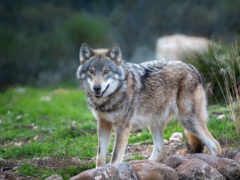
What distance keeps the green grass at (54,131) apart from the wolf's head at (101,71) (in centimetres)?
111

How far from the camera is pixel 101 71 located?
15.2 feet

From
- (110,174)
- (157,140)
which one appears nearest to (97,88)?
(110,174)

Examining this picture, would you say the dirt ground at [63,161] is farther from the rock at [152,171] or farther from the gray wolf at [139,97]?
the rock at [152,171]

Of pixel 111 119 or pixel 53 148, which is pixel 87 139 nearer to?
pixel 53 148

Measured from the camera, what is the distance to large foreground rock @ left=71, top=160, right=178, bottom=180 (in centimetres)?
355

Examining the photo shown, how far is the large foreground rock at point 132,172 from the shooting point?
11.6ft

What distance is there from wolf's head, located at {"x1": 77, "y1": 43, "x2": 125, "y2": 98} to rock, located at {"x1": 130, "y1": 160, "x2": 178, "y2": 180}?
1.18 metres

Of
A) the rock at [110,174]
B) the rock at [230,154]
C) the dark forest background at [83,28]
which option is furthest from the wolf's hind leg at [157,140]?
the dark forest background at [83,28]

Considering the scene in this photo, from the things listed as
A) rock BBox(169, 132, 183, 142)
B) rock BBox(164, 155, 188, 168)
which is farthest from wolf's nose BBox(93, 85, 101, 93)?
rock BBox(169, 132, 183, 142)

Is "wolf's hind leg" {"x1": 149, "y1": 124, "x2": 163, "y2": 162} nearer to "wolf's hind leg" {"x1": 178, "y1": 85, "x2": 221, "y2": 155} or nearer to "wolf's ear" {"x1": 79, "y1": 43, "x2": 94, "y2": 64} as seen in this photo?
"wolf's hind leg" {"x1": 178, "y1": 85, "x2": 221, "y2": 155}

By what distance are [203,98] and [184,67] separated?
1.88 feet

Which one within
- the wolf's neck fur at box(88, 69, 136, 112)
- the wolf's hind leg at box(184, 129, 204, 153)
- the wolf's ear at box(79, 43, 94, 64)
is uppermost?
the wolf's ear at box(79, 43, 94, 64)

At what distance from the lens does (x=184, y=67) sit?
537 centimetres

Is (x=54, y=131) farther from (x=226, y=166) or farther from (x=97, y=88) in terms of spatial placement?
(x=226, y=166)
